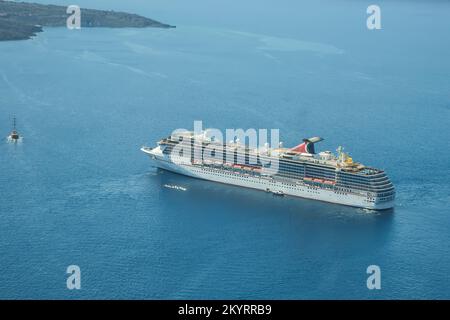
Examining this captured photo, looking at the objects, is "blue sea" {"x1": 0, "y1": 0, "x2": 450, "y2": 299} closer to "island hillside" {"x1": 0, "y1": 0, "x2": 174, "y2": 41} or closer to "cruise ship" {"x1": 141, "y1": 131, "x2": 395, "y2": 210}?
"cruise ship" {"x1": 141, "y1": 131, "x2": 395, "y2": 210}

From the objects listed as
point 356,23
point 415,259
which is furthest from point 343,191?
point 356,23

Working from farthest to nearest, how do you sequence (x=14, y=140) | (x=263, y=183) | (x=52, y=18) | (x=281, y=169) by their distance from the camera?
(x=52, y=18)
(x=14, y=140)
(x=263, y=183)
(x=281, y=169)

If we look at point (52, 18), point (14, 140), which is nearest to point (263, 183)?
point (14, 140)

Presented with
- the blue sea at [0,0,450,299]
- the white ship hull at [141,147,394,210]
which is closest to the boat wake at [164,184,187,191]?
the blue sea at [0,0,450,299]

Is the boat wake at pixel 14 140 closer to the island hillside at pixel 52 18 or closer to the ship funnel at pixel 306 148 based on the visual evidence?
the ship funnel at pixel 306 148

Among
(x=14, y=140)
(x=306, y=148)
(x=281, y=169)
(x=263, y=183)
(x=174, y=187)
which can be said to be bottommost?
(x=174, y=187)

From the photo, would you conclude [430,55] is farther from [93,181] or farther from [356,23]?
[93,181]

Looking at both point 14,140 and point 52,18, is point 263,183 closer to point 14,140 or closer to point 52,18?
point 14,140
